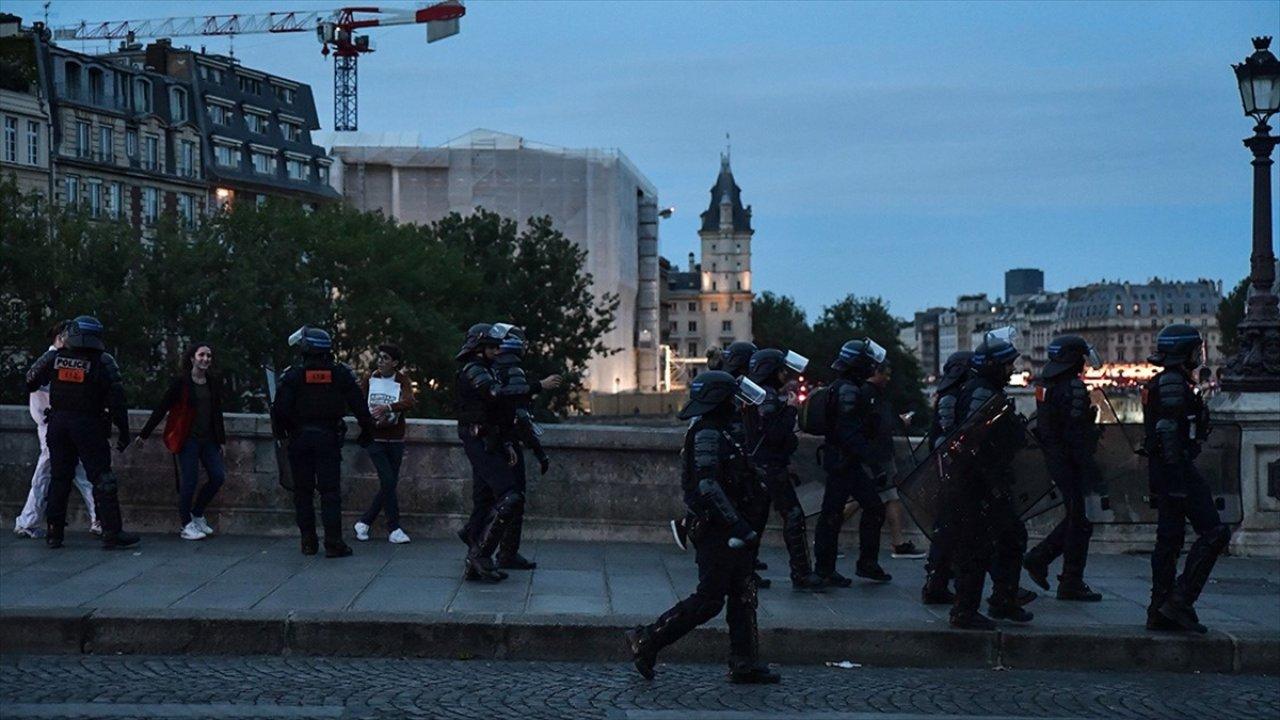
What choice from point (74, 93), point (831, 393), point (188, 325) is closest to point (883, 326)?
point (74, 93)

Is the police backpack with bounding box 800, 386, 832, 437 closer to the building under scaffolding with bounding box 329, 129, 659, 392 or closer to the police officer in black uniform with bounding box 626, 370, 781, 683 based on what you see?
the police officer in black uniform with bounding box 626, 370, 781, 683

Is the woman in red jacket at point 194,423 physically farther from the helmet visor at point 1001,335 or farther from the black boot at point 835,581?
the helmet visor at point 1001,335

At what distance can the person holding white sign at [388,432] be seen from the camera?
46.9 feet

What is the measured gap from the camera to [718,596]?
907 cm

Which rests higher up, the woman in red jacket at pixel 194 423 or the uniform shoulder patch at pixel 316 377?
the uniform shoulder patch at pixel 316 377

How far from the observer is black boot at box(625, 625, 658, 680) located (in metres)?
9.27

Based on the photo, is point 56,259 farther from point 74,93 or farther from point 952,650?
point 952,650

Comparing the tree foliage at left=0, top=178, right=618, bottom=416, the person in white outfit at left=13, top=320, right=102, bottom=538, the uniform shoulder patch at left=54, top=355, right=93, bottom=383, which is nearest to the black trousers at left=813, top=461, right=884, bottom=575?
the uniform shoulder patch at left=54, top=355, right=93, bottom=383

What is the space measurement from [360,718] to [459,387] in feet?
14.3

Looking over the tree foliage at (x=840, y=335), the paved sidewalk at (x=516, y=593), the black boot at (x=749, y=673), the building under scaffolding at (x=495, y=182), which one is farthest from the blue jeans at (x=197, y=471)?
the tree foliage at (x=840, y=335)

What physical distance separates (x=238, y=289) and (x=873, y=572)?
4594cm

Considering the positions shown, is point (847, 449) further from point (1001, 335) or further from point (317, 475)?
point (317, 475)

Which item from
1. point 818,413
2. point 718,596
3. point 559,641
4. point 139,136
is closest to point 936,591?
point 818,413

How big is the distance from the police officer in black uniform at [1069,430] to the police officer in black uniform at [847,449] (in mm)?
1270
